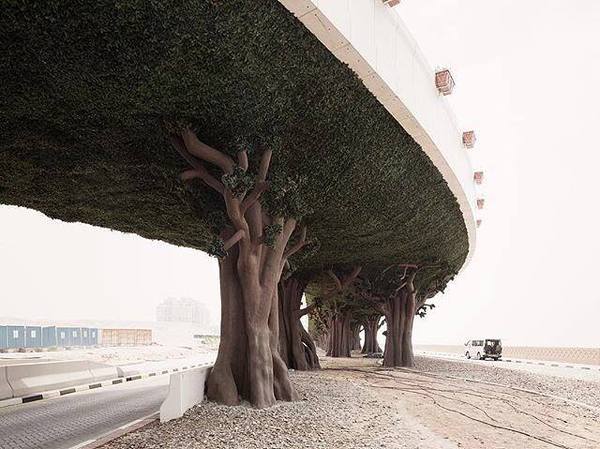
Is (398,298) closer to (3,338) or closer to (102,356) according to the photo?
(102,356)

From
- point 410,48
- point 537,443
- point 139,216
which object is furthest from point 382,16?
point 139,216

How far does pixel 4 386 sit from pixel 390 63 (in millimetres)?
13846

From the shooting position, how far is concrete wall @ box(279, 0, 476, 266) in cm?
871

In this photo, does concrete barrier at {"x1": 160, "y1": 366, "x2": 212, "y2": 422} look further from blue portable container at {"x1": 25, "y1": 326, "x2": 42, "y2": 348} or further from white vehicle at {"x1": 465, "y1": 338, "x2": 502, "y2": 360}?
blue portable container at {"x1": 25, "y1": 326, "x2": 42, "y2": 348}

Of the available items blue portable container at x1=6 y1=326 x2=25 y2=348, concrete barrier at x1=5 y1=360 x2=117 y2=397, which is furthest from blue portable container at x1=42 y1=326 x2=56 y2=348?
concrete barrier at x1=5 y1=360 x2=117 y2=397

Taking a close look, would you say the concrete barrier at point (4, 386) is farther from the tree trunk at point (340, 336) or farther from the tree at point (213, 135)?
the tree trunk at point (340, 336)

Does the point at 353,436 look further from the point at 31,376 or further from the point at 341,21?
the point at 31,376

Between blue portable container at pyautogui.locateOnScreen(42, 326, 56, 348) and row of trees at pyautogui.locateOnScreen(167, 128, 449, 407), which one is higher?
row of trees at pyautogui.locateOnScreen(167, 128, 449, 407)

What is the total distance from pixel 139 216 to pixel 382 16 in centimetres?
1074

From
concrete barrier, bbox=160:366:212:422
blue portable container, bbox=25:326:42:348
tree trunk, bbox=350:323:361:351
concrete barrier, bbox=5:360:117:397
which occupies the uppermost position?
concrete barrier, bbox=160:366:212:422

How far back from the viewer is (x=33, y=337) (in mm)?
45750

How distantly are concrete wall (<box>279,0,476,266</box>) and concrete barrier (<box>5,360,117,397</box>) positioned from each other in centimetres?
1320

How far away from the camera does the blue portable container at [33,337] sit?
148 feet

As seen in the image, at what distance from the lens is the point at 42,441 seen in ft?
30.2
